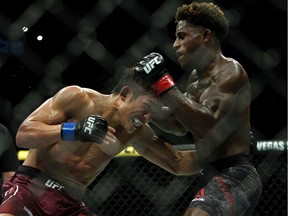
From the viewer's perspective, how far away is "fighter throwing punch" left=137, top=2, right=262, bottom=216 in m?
1.83

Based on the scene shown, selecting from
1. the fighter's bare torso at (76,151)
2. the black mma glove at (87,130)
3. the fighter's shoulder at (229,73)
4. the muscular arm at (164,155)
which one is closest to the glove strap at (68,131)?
the black mma glove at (87,130)

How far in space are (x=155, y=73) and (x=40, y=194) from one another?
0.60 metres

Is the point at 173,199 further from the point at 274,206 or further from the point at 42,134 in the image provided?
the point at 42,134

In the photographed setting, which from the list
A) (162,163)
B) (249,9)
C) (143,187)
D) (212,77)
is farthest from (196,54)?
(249,9)

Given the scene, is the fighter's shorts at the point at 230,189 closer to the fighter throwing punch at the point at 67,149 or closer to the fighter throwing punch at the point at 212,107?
the fighter throwing punch at the point at 212,107

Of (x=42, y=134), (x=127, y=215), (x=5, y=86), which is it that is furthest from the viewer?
(x=5, y=86)

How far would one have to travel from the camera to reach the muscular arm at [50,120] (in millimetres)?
1773

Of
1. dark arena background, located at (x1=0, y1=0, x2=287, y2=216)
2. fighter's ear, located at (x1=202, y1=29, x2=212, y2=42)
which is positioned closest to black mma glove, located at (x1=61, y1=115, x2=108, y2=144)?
fighter's ear, located at (x1=202, y1=29, x2=212, y2=42)

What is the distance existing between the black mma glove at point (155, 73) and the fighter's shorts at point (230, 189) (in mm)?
367

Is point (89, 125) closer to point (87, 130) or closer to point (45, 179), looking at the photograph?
point (87, 130)

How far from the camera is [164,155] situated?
85.1 inches

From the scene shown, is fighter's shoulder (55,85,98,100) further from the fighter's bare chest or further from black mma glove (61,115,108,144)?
the fighter's bare chest

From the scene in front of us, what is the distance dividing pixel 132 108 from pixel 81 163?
0.90ft

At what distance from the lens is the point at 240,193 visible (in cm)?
188
